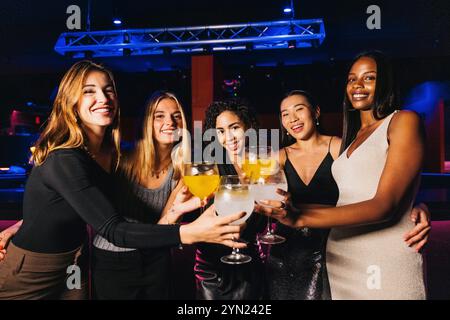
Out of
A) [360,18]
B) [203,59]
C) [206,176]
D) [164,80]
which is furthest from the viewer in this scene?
[164,80]

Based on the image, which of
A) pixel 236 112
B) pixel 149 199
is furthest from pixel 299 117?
pixel 149 199

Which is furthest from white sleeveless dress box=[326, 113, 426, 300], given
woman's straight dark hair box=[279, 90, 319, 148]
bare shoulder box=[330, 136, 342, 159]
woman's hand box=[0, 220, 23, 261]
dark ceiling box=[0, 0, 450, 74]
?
dark ceiling box=[0, 0, 450, 74]

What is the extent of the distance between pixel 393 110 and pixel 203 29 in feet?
17.1

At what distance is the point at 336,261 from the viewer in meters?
1.72

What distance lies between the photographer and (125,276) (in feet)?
5.56

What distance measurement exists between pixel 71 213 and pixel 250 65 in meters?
8.68

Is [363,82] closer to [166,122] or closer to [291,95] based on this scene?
[291,95]

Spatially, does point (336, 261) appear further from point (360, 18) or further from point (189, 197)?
point (360, 18)

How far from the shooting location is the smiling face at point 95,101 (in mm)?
1538

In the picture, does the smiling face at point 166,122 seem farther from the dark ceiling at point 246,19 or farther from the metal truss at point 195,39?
the metal truss at point 195,39

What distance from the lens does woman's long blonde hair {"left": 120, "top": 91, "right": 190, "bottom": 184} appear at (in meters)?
1.89

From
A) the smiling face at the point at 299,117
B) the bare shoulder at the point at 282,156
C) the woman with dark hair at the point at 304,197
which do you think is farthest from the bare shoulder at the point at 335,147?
the bare shoulder at the point at 282,156

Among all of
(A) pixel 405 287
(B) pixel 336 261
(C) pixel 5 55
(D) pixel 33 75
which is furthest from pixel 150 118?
(D) pixel 33 75

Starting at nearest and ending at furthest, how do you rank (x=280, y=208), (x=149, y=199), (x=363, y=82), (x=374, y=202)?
(x=280, y=208)
(x=374, y=202)
(x=363, y=82)
(x=149, y=199)
